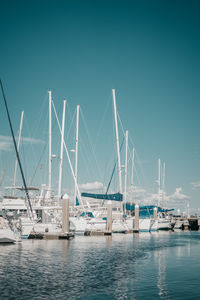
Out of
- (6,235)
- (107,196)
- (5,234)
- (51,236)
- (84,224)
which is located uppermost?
(107,196)

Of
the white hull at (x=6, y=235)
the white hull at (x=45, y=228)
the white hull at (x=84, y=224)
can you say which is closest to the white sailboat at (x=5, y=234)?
the white hull at (x=6, y=235)

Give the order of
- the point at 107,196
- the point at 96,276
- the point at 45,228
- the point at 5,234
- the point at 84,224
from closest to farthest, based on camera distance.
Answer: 1. the point at 96,276
2. the point at 5,234
3. the point at 45,228
4. the point at 84,224
5. the point at 107,196

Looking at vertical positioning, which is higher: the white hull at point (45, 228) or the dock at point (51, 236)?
the white hull at point (45, 228)

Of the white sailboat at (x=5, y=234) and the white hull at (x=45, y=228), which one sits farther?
the white hull at (x=45, y=228)

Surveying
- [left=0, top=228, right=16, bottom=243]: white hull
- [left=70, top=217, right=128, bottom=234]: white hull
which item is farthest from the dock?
[left=70, top=217, right=128, bottom=234]: white hull

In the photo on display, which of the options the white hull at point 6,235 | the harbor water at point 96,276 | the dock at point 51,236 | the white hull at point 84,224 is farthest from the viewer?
the white hull at point 84,224

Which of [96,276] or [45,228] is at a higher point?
[45,228]

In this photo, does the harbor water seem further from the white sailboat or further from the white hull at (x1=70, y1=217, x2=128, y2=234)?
the white hull at (x1=70, y1=217, x2=128, y2=234)

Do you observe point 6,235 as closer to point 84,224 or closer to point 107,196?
point 84,224

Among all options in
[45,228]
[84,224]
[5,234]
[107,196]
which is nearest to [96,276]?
[5,234]

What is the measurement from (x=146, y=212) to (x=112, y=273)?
58.5 m

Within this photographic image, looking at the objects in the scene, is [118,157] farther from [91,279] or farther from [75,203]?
[91,279]

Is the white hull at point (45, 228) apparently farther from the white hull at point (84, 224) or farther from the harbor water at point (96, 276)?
the harbor water at point (96, 276)

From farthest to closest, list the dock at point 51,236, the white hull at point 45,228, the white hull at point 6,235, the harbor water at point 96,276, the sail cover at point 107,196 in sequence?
the sail cover at point 107,196, the white hull at point 45,228, the dock at point 51,236, the white hull at point 6,235, the harbor water at point 96,276
